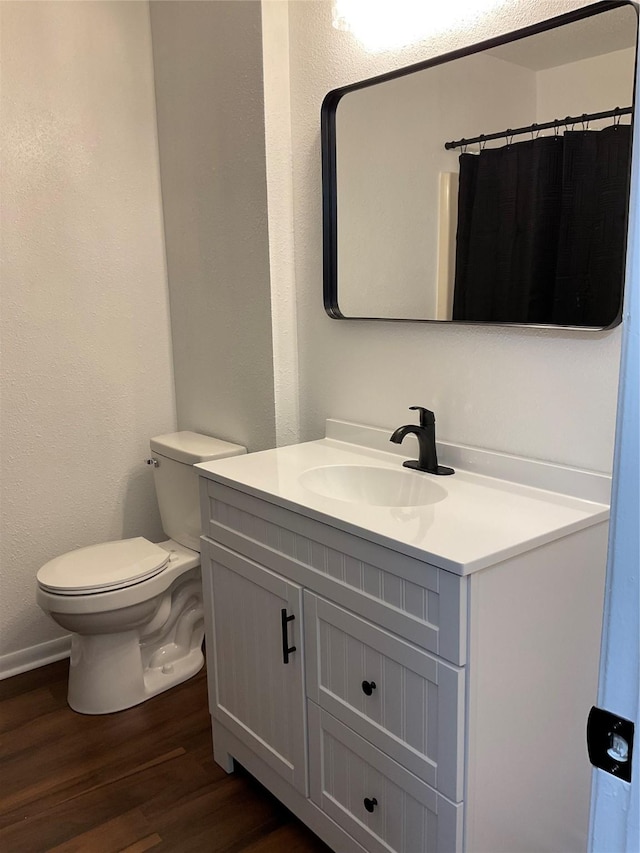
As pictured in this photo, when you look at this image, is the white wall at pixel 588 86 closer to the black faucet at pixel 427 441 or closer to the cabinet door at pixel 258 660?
the black faucet at pixel 427 441

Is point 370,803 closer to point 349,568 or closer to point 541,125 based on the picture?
point 349,568

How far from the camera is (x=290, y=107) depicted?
86.4 inches

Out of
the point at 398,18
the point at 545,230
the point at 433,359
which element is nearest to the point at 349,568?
the point at 433,359

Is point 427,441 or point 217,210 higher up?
point 217,210

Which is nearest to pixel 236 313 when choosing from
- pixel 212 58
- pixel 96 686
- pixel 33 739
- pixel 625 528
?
pixel 212 58

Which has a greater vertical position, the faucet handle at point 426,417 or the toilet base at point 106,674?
the faucet handle at point 426,417

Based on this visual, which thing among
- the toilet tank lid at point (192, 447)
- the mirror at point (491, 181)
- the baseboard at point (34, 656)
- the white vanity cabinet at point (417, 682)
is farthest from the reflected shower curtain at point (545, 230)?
the baseboard at point (34, 656)

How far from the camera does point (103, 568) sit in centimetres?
229

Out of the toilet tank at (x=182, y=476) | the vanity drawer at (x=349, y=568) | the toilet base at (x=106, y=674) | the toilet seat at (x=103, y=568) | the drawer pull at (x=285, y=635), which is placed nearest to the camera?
the vanity drawer at (x=349, y=568)

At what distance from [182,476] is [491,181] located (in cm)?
138

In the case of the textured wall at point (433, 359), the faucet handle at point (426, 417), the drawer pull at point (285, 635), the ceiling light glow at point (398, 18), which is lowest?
the drawer pull at point (285, 635)

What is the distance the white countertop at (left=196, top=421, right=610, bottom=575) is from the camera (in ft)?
4.36

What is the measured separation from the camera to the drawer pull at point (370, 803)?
1520 millimetres

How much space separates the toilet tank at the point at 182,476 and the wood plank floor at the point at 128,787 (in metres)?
0.54
